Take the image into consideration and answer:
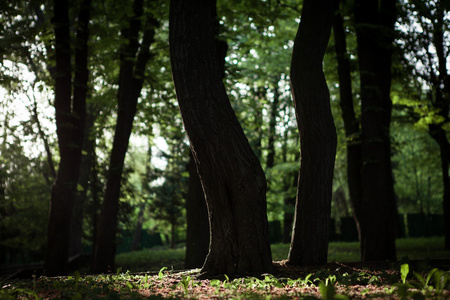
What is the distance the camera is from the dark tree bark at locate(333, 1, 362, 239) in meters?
10.1

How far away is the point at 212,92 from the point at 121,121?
22.9 feet

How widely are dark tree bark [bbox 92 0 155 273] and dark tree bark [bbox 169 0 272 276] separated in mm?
5896

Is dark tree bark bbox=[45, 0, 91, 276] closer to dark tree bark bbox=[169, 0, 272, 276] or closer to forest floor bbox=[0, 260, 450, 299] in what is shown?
forest floor bbox=[0, 260, 450, 299]

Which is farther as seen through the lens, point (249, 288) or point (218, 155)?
point (218, 155)

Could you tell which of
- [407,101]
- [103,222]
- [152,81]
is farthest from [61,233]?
[407,101]

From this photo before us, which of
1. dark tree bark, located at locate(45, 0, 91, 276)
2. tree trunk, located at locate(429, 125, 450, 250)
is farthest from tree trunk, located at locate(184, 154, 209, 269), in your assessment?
tree trunk, located at locate(429, 125, 450, 250)

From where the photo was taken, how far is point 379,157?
9.06 meters

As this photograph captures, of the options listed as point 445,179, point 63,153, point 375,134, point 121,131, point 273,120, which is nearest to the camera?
point 375,134

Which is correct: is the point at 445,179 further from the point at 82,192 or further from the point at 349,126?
the point at 82,192

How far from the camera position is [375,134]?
29.8 ft

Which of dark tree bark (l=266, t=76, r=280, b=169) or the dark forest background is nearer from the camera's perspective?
the dark forest background

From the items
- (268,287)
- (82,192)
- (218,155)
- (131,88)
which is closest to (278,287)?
(268,287)

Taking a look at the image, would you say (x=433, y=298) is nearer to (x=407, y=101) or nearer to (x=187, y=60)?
(x=187, y=60)

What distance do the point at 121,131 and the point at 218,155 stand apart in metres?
7.14
